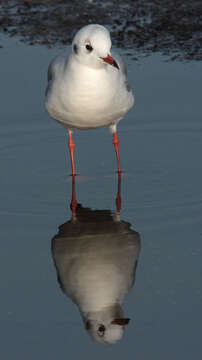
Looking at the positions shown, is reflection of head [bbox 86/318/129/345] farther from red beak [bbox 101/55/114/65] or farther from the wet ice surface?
red beak [bbox 101/55/114/65]

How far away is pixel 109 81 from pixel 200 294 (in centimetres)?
235

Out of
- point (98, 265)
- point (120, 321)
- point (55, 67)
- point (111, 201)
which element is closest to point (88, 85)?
point (55, 67)

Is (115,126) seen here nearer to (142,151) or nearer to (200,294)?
(142,151)

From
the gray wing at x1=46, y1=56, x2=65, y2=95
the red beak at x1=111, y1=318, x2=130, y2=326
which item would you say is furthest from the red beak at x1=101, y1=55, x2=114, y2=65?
the red beak at x1=111, y1=318, x2=130, y2=326

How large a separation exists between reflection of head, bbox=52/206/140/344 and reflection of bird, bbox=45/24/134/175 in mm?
822

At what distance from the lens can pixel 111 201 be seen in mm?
7871

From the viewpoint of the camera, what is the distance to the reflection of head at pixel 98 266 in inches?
238

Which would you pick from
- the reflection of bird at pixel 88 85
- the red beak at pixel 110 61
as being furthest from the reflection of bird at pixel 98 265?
the red beak at pixel 110 61

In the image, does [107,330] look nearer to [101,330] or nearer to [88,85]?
[101,330]

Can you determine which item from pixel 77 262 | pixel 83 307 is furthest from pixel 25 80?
pixel 83 307

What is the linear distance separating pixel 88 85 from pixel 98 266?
1.73 meters

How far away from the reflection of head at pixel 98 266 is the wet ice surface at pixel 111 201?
67 millimetres

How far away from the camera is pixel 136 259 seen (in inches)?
267

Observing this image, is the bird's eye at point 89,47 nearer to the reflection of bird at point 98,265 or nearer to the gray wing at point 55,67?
the gray wing at point 55,67
